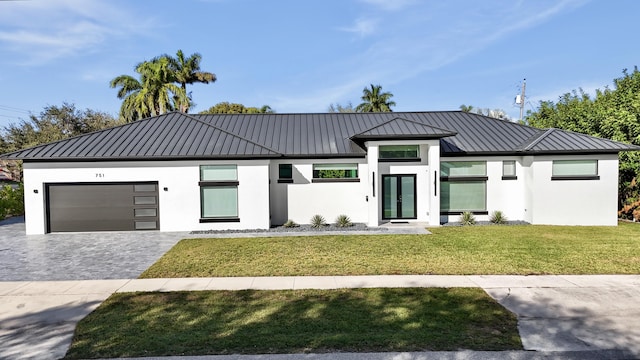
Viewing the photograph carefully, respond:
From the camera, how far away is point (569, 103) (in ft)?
102

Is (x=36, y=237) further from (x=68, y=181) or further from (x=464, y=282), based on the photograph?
(x=464, y=282)

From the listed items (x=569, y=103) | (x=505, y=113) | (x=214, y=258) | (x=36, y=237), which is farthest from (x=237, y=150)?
(x=505, y=113)

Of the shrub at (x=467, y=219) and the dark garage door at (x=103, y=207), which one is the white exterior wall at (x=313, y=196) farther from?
the dark garage door at (x=103, y=207)

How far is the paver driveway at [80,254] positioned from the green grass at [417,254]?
815 mm

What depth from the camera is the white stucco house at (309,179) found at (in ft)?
53.8

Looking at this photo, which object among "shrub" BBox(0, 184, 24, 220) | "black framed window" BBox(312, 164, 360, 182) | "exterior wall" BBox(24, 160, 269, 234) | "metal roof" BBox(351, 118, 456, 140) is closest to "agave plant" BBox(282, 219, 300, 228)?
"exterior wall" BBox(24, 160, 269, 234)

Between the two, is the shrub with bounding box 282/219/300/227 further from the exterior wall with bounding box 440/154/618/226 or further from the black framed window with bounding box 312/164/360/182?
the exterior wall with bounding box 440/154/618/226

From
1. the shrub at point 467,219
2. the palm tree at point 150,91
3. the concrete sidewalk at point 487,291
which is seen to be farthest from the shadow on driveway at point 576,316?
the palm tree at point 150,91

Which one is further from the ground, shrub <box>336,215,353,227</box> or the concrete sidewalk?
shrub <box>336,215,353,227</box>

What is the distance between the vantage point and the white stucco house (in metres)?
16.4

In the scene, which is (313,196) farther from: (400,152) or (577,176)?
(577,176)

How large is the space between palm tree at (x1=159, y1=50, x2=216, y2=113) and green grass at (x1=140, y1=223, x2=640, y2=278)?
89.1 feet

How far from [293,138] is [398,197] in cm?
617

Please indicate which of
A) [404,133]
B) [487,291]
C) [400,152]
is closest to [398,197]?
[400,152]
